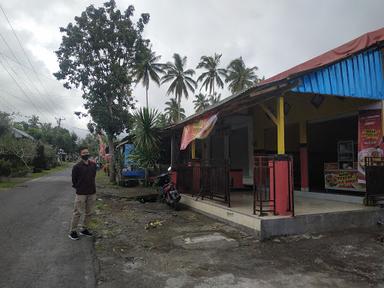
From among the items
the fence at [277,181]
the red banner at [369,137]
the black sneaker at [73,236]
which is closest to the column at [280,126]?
the fence at [277,181]

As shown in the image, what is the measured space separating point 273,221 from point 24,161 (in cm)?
2877

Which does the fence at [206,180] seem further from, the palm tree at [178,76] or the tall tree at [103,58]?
the palm tree at [178,76]

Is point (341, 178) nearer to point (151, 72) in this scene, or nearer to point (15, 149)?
point (15, 149)

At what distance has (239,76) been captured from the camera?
47.4 m

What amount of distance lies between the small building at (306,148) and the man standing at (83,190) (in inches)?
127

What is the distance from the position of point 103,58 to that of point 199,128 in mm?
14854

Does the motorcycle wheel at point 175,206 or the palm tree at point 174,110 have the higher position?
the palm tree at point 174,110

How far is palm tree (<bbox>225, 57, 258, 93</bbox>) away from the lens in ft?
155

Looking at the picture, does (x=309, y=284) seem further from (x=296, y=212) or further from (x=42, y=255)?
(x=42, y=255)

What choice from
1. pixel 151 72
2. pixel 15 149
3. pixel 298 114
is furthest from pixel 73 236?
pixel 151 72

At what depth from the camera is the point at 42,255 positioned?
6.25 metres

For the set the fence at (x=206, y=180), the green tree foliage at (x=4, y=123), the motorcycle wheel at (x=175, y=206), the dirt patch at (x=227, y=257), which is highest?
the green tree foliage at (x=4, y=123)

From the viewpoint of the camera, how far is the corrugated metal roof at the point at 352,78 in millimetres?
8234

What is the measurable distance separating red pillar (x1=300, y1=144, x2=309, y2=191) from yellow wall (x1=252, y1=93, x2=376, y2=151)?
0.27 meters
